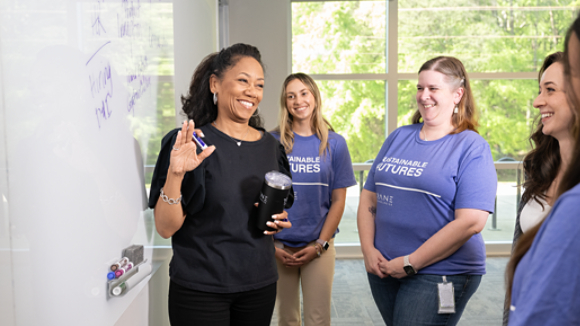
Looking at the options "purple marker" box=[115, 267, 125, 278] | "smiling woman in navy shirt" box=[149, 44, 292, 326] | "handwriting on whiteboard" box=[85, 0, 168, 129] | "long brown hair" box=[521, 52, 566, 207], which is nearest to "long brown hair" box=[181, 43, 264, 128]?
"smiling woman in navy shirt" box=[149, 44, 292, 326]

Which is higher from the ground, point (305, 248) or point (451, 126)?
point (451, 126)

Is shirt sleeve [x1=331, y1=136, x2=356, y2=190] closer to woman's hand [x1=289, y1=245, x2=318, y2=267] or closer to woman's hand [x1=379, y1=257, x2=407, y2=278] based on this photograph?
woman's hand [x1=289, y1=245, x2=318, y2=267]

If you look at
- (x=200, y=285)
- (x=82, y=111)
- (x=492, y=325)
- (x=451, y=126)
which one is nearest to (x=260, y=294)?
(x=200, y=285)

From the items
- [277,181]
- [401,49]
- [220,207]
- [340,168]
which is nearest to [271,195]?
[277,181]

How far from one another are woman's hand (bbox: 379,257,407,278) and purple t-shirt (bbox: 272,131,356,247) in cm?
52

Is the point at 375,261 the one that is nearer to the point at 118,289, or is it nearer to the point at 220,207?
the point at 220,207

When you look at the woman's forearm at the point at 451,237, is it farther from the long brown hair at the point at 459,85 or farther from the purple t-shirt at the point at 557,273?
the purple t-shirt at the point at 557,273

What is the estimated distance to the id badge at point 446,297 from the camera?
4.75 ft

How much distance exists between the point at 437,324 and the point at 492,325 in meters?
1.88

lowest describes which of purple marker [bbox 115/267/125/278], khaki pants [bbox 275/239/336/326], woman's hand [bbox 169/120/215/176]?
khaki pants [bbox 275/239/336/326]

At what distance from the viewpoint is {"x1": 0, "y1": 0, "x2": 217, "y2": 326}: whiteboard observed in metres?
0.59

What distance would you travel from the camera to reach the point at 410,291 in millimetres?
1529

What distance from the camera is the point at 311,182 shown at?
2.06 metres

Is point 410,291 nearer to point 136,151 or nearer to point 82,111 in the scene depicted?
point 136,151
